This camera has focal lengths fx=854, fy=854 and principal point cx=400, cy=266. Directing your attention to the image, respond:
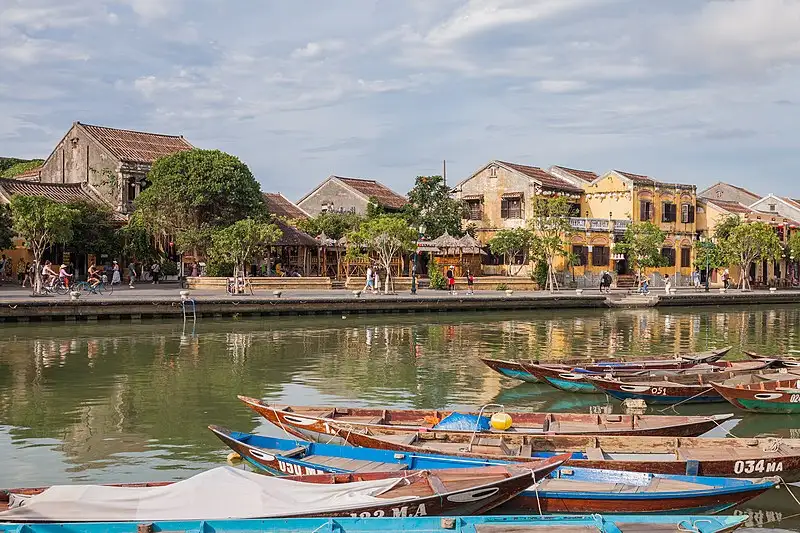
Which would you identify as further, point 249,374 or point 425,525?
point 249,374

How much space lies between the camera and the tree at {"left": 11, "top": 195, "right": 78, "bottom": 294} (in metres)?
37.3

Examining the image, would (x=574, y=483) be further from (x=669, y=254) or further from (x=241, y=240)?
(x=669, y=254)

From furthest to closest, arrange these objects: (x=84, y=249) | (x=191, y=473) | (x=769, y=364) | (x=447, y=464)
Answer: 1. (x=84, y=249)
2. (x=769, y=364)
3. (x=191, y=473)
4. (x=447, y=464)

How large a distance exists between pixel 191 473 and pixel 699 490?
23.1 ft

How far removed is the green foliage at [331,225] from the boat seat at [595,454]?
45591 mm

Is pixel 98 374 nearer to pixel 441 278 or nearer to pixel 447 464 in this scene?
pixel 447 464

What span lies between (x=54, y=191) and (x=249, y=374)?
33785 mm

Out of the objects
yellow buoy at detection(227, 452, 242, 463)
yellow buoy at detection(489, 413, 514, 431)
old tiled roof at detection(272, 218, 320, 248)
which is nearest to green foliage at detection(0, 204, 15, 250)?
old tiled roof at detection(272, 218, 320, 248)

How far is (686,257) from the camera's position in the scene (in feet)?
203

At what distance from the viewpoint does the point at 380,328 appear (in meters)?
35.0

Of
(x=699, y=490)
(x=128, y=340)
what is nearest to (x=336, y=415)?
(x=699, y=490)

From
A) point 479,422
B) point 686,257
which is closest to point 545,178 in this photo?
point 686,257

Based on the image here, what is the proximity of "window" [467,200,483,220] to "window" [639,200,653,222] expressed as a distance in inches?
432

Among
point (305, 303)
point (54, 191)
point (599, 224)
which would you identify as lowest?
point (305, 303)
